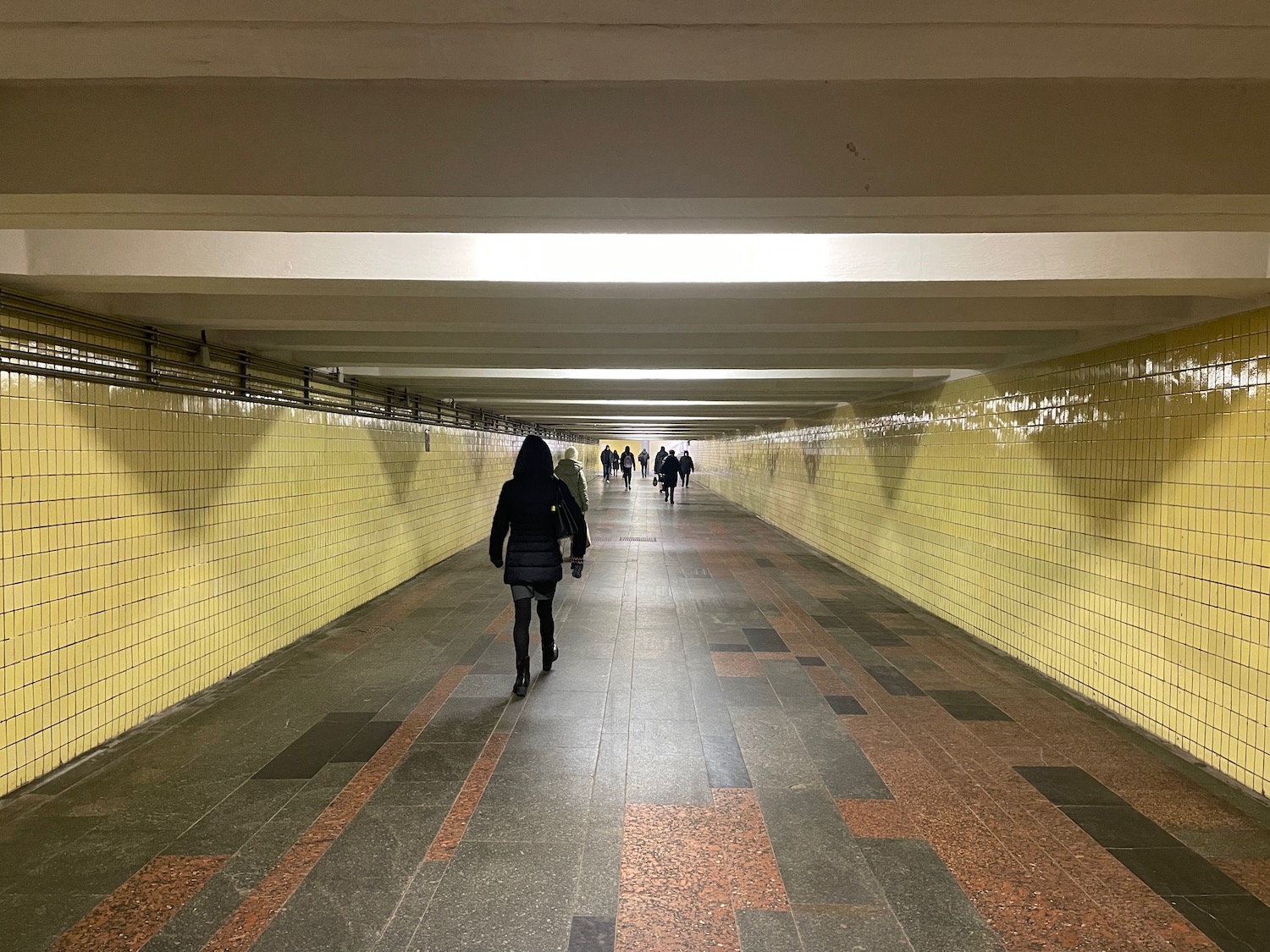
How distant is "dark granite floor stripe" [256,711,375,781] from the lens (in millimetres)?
3682

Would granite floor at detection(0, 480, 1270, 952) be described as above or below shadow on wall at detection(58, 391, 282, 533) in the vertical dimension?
below

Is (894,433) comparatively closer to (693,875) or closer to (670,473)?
(693,875)

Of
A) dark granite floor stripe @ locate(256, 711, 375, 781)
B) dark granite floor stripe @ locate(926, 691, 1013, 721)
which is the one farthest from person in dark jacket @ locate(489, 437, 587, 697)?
dark granite floor stripe @ locate(926, 691, 1013, 721)

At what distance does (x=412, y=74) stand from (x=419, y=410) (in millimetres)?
8028

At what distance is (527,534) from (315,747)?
175cm

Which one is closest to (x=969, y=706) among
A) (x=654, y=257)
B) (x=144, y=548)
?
(x=654, y=257)

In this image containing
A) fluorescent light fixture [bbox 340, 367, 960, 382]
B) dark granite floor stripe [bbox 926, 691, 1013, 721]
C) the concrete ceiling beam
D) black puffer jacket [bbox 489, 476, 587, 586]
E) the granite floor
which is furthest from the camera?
fluorescent light fixture [bbox 340, 367, 960, 382]

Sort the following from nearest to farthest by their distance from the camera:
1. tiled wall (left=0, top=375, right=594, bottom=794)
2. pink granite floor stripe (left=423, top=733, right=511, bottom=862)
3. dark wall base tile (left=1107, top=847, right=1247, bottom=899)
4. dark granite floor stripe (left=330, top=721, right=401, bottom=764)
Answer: dark wall base tile (left=1107, top=847, right=1247, bottom=899) < pink granite floor stripe (left=423, top=733, right=511, bottom=862) < tiled wall (left=0, top=375, right=594, bottom=794) < dark granite floor stripe (left=330, top=721, right=401, bottom=764)

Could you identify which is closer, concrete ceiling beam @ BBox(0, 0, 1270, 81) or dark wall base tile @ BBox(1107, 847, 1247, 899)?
concrete ceiling beam @ BBox(0, 0, 1270, 81)

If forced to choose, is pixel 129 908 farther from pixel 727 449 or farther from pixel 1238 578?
pixel 727 449

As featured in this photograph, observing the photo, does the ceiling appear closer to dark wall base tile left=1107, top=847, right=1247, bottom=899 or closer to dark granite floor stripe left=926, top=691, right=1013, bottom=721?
dark wall base tile left=1107, top=847, right=1247, bottom=899

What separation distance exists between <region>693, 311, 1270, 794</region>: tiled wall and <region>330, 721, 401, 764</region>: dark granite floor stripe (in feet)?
14.9

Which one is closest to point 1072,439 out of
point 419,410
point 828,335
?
point 828,335

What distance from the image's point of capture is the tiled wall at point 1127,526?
373 cm
